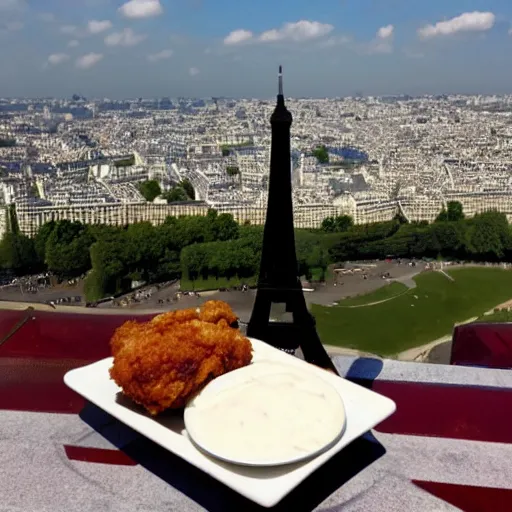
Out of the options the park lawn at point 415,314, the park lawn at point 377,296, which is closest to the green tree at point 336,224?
the park lawn at point 415,314

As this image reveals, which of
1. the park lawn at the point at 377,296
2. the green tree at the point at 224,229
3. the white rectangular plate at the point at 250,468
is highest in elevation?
the white rectangular plate at the point at 250,468

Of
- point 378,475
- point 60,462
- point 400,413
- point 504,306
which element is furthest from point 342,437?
point 504,306

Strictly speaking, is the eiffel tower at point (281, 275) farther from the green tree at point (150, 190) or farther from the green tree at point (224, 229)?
the green tree at point (150, 190)

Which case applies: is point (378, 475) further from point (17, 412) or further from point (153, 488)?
point (17, 412)

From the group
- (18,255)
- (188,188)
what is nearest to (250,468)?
(18,255)

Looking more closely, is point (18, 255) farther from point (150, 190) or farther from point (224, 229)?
point (150, 190)

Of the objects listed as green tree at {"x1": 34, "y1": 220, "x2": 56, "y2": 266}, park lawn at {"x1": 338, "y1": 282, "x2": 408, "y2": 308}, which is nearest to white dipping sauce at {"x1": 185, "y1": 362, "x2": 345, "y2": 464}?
park lawn at {"x1": 338, "y1": 282, "x2": 408, "y2": 308}

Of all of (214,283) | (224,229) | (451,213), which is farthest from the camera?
(451,213)
